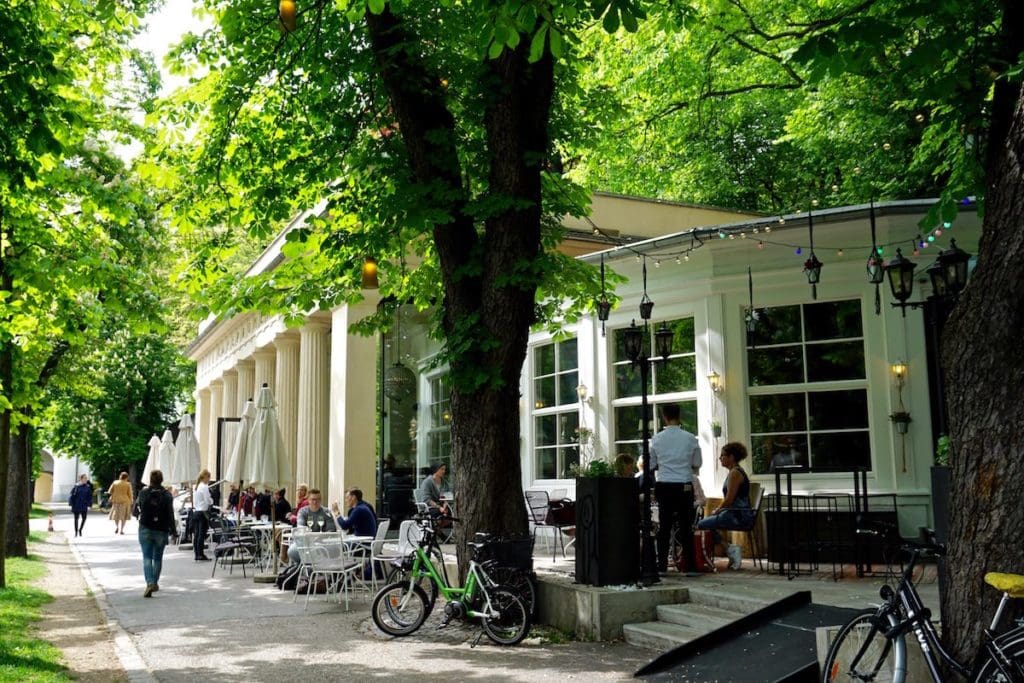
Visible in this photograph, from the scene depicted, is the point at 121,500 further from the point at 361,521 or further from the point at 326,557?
the point at 326,557

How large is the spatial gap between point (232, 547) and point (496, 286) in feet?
32.4

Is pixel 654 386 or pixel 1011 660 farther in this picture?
pixel 654 386

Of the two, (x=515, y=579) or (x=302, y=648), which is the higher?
(x=515, y=579)

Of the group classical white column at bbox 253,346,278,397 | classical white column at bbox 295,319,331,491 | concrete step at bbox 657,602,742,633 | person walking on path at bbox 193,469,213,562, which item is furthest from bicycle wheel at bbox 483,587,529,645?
classical white column at bbox 253,346,278,397

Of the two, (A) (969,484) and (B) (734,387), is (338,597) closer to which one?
(B) (734,387)

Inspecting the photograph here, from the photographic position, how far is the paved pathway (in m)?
8.28

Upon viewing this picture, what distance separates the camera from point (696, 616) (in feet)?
30.7

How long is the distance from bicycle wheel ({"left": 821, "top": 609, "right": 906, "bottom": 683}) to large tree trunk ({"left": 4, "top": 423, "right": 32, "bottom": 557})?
17.6 m

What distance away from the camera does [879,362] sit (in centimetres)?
1362

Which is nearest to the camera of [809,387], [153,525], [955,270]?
[955,270]

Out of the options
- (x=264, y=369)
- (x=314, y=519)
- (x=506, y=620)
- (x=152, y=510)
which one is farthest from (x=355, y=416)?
(x=506, y=620)

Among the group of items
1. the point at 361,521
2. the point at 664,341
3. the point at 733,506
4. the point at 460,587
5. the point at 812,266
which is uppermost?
the point at 812,266

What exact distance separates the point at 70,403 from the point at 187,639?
41713mm

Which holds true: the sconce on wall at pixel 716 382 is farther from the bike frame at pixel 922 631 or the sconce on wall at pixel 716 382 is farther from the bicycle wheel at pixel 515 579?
the bike frame at pixel 922 631
